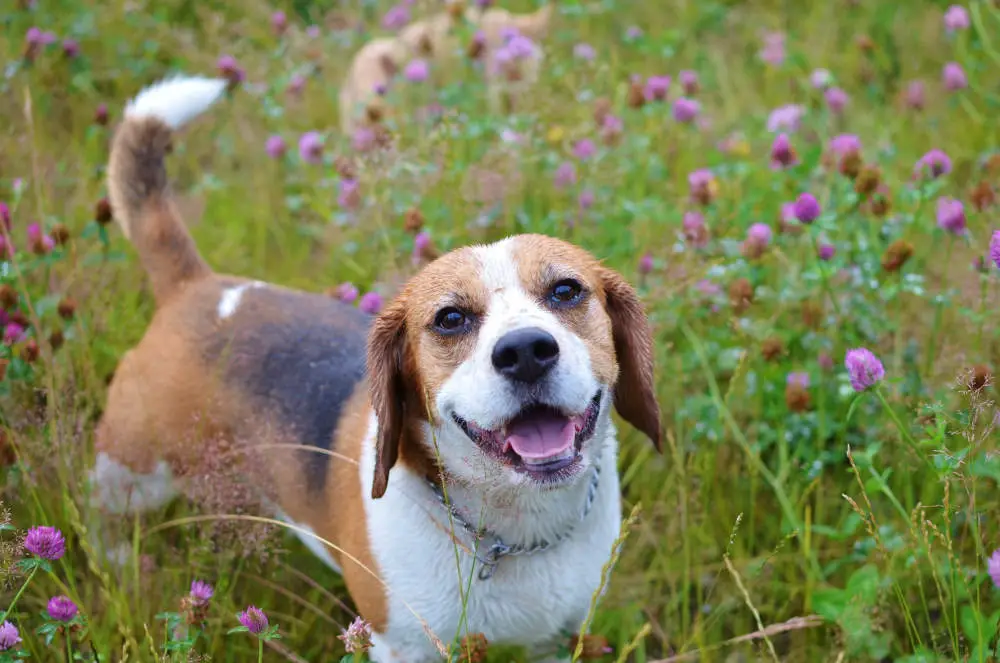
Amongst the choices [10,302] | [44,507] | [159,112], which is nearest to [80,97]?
[159,112]

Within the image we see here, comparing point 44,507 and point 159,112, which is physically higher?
point 159,112

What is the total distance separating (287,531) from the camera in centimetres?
314

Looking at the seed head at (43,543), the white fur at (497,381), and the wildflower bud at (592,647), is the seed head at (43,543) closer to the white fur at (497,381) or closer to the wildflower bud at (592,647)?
the white fur at (497,381)

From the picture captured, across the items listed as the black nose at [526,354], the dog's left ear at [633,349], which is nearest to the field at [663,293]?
the dog's left ear at [633,349]

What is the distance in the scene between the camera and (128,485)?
302cm

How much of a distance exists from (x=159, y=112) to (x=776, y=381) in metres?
2.31

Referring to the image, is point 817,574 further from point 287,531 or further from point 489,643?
point 287,531

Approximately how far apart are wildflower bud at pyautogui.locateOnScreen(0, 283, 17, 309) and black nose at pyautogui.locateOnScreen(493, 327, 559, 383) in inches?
66.0

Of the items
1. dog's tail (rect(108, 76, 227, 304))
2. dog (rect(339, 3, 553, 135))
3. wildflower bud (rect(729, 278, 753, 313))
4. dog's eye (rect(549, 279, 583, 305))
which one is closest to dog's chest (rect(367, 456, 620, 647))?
dog's eye (rect(549, 279, 583, 305))

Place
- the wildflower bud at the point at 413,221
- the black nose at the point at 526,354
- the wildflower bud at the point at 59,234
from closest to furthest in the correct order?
the black nose at the point at 526,354
the wildflower bud at the point at 59,234
the wildflower bud at the point at 413,221

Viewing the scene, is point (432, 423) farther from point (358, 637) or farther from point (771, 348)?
point (771, 348)

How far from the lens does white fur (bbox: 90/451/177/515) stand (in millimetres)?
2957

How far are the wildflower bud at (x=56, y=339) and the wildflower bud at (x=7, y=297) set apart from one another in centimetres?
14

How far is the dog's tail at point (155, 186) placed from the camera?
3166mm
